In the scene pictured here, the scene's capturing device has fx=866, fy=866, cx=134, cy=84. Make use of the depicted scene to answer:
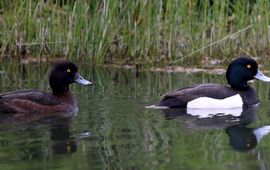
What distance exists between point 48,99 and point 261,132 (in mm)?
3304

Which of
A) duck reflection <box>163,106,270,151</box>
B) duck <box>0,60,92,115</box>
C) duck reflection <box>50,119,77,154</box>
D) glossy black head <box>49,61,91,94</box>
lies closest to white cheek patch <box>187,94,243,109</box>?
duck reflection <box>163,106,270,151</box>

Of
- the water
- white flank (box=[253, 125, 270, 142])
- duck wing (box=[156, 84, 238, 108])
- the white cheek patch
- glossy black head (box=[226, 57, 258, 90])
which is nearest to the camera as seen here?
the water

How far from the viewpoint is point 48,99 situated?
1175 centimetres

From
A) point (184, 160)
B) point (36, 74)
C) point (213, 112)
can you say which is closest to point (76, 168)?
point (184, 160)

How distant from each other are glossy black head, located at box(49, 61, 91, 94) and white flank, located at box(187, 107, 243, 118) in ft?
5.83

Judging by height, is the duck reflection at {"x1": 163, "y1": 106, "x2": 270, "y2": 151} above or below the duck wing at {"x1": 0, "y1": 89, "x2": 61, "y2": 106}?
below

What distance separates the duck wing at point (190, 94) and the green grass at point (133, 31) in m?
3.16

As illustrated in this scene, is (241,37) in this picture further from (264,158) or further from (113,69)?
(264,158)

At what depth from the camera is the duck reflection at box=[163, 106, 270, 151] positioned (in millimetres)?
9281

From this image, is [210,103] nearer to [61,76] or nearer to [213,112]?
[213,112]

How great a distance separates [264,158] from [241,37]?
7873mm

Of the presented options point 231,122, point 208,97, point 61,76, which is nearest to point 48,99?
point 61,76

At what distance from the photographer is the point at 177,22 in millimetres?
15469

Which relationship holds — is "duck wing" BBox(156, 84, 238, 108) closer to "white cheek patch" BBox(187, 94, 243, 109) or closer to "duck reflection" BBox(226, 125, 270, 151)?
"white cheek patch" BBox(187, 94, 243, 109)
